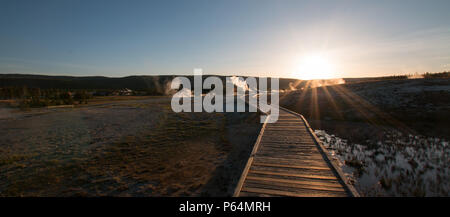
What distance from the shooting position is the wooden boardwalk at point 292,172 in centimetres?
411

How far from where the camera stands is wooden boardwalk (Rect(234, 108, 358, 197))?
411 centimetres

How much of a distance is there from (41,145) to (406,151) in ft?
50.3

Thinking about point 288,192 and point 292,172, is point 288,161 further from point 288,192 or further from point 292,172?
point 288,192

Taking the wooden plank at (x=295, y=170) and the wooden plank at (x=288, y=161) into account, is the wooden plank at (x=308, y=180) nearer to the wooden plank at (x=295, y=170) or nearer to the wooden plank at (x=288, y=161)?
the wooden plank at (x=295, y=170)

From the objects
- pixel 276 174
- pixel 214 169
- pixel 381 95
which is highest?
pixel 381 95

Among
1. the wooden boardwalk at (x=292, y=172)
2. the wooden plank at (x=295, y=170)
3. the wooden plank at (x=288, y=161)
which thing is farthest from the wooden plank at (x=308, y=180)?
the wooden plank at (x=288, y=161)

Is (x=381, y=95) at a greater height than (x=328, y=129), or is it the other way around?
(x=381, y=95)

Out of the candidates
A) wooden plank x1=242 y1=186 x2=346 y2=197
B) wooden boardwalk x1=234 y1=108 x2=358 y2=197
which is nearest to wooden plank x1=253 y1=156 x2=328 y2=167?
wooden boardwalk x1=234 y1=108 x2=358 y2=197

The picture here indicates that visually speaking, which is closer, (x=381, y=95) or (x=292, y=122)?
(x=292, y=122)

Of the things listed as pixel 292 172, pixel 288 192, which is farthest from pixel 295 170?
pixel 288 192
